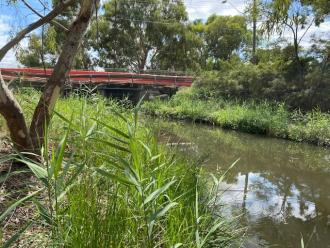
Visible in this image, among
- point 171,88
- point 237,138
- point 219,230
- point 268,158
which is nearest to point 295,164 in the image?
point 268,158

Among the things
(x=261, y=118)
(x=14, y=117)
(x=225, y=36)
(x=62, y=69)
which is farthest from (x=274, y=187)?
(x=225, y=36)

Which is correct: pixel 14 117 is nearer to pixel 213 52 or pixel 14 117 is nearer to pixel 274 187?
pixel 274 187

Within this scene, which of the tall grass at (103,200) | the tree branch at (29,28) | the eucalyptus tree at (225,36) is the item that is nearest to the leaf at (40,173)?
the tall grass at (103,200)

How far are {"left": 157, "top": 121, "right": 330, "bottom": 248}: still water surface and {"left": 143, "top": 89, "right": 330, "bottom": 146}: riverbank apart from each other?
538 millimetres

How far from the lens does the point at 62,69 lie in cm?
375

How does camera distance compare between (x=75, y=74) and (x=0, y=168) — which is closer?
(x=0, y=168)

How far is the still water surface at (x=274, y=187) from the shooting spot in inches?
182

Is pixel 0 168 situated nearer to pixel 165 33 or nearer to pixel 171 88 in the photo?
pixel 171 88

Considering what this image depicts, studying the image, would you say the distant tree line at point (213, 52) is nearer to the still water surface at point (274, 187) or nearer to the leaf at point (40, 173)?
the still water surface at point (274, 187)

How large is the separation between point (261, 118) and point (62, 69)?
11510mm

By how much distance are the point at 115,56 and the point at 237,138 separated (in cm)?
2358

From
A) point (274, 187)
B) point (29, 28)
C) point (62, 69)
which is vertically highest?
point (29, 28)

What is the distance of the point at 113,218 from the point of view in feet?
6.34

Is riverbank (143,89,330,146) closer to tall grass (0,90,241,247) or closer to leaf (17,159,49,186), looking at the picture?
tall grass (0,90,241,247)
